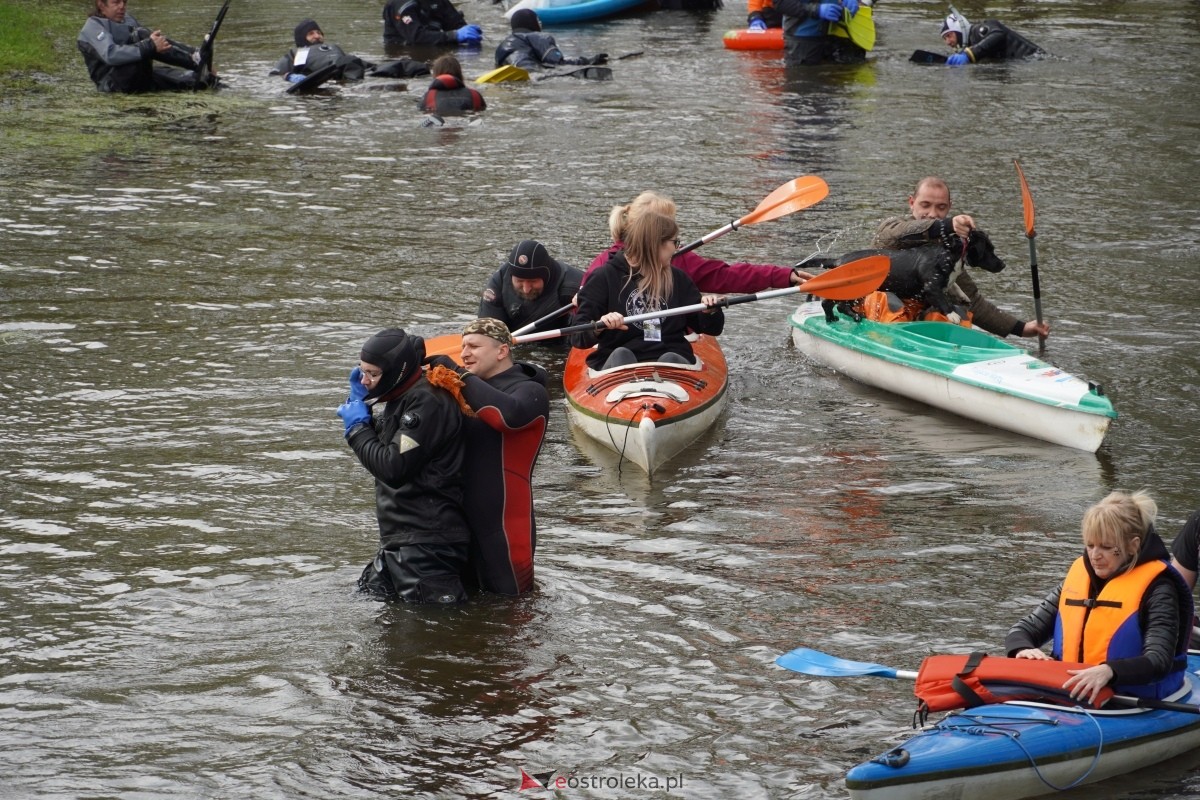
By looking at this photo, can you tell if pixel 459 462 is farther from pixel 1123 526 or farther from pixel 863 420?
pixel 863 420

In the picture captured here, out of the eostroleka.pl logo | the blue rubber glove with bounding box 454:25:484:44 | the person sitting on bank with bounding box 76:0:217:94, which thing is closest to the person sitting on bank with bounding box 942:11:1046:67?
the blue rubber glove with bounding box 454:25:484:44

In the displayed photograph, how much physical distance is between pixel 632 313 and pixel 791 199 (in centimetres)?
205

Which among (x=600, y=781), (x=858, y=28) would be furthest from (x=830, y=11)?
(x=600, y=781)

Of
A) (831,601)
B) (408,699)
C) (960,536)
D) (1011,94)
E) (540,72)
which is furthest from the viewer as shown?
(540,72)

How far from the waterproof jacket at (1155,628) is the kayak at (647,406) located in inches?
130

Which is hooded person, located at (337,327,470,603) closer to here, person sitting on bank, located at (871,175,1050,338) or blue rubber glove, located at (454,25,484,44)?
person sitting on bank, located at (871,175,1050,338)

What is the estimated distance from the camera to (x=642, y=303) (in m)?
8.39

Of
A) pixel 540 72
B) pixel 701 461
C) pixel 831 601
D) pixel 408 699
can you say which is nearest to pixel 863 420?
pixel 701 461

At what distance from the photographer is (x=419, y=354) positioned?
587 cm

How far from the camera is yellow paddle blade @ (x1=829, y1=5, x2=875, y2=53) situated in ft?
65.6

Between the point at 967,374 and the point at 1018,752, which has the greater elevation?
the point at 967,374

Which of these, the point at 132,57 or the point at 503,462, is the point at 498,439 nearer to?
the point at 503,462

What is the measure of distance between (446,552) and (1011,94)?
13.9m

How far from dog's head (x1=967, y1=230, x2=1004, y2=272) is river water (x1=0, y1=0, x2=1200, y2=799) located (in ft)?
2.91
